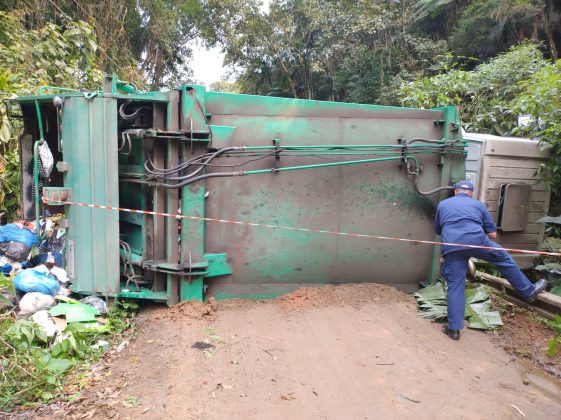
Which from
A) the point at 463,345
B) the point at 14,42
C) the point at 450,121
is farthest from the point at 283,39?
the point at 463,345

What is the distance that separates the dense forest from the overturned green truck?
88.7 inches

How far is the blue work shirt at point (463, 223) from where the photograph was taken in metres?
4.16

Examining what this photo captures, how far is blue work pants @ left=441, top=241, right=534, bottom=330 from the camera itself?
13.1 feet

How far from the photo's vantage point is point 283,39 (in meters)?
20.1

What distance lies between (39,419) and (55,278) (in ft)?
6.46

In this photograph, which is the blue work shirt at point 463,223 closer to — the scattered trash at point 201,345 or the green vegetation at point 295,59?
the green vegetation at point 295,59

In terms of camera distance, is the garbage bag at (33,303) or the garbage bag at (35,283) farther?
the garbage bag at (35,283)

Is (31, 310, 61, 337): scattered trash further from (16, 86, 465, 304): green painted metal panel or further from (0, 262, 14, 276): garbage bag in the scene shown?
(0, 262, 14, 276): garbage bag

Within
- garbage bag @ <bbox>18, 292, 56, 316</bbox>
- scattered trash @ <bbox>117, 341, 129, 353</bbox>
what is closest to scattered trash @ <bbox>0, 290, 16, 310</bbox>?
garbage bag @ <bbox>18, 292, 56, 316</bbox>

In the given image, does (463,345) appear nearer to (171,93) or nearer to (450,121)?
(450,121)

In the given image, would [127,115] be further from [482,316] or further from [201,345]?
[482,316]

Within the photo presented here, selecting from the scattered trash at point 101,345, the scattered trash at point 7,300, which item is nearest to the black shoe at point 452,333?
the scattered trash at point 101,345

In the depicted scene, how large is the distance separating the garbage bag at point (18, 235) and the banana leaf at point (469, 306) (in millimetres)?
4277

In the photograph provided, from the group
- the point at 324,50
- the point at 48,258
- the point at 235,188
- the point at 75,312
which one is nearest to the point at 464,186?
the point at 235,188
